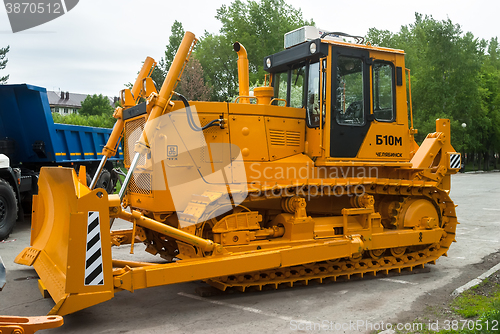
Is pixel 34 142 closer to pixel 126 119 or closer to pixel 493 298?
pixel 126 119

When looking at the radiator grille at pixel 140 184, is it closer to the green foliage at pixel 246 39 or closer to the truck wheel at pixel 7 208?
the truck wheel at pixel 7 208

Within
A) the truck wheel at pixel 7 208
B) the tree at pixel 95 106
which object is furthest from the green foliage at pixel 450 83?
the tree at pixel 95 106

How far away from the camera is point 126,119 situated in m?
6.16

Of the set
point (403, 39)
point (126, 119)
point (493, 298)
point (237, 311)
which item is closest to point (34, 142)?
point (126, 119)

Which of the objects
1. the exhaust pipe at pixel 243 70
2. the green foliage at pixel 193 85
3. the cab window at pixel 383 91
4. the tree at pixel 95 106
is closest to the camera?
the cab window at pixel 383 91

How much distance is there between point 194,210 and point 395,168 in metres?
3.49

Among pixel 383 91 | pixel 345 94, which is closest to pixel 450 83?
pixel 383 91

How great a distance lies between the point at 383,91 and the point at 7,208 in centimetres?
841

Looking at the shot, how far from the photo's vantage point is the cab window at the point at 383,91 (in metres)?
6.39

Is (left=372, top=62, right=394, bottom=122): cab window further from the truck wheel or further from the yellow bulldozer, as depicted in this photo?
the truck wheel

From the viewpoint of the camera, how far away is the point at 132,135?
19.7 feet

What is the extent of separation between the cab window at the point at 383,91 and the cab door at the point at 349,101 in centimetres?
16

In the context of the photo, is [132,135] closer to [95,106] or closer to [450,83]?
[450,83]

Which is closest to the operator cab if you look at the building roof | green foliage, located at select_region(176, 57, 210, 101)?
green foliage, located at select_region(176, 57, 210, 101)
